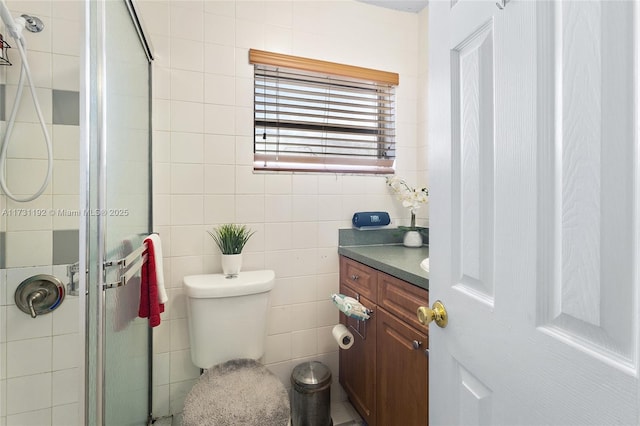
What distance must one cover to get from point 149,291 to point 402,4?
2067 millimetres

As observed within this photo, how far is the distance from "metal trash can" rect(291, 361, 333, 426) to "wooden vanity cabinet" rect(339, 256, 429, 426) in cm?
17

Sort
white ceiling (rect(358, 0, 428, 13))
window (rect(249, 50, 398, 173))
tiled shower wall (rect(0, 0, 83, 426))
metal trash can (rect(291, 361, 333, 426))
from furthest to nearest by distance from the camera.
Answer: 1. white ceiling (rect(358, 0, 428, 13))
2. window (rect(249, 50, 398, 173))
3. metal trash can (rect(291, 361, 333, 426))
4. tiled shower wall (rect(0, 0, 83, 426))

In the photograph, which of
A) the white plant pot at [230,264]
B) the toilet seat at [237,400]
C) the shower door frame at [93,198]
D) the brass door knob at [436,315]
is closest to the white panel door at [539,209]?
the brass door knob at [436,315]

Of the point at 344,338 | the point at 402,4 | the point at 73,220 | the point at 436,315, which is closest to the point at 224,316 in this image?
the point at 344,338

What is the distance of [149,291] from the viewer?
120 cm

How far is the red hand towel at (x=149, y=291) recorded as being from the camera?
1189mm

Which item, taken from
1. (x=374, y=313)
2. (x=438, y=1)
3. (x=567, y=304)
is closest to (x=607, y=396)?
(x=567, y=304)

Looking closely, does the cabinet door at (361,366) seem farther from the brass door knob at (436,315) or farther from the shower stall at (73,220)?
the shower stall at (73,220)

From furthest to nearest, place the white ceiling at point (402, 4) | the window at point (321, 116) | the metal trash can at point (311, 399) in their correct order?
the white ceiling at point (402, 4)
the window at point (321, 116)
the metal trash can at point (311, 399)

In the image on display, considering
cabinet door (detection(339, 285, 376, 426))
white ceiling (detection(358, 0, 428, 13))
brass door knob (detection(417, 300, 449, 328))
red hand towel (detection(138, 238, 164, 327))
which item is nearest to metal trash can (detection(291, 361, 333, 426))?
cabinet door (detection(339, 285, 376, 426))

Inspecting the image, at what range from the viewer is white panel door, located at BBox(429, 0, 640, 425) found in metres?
0.34

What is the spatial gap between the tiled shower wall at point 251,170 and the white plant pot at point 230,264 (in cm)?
12

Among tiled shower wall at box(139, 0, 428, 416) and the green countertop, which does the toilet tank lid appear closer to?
tiled shower wall at box(139, 0, 428, 416)

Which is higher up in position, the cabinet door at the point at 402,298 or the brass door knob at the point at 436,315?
the brass door knob at the point at 436,315
